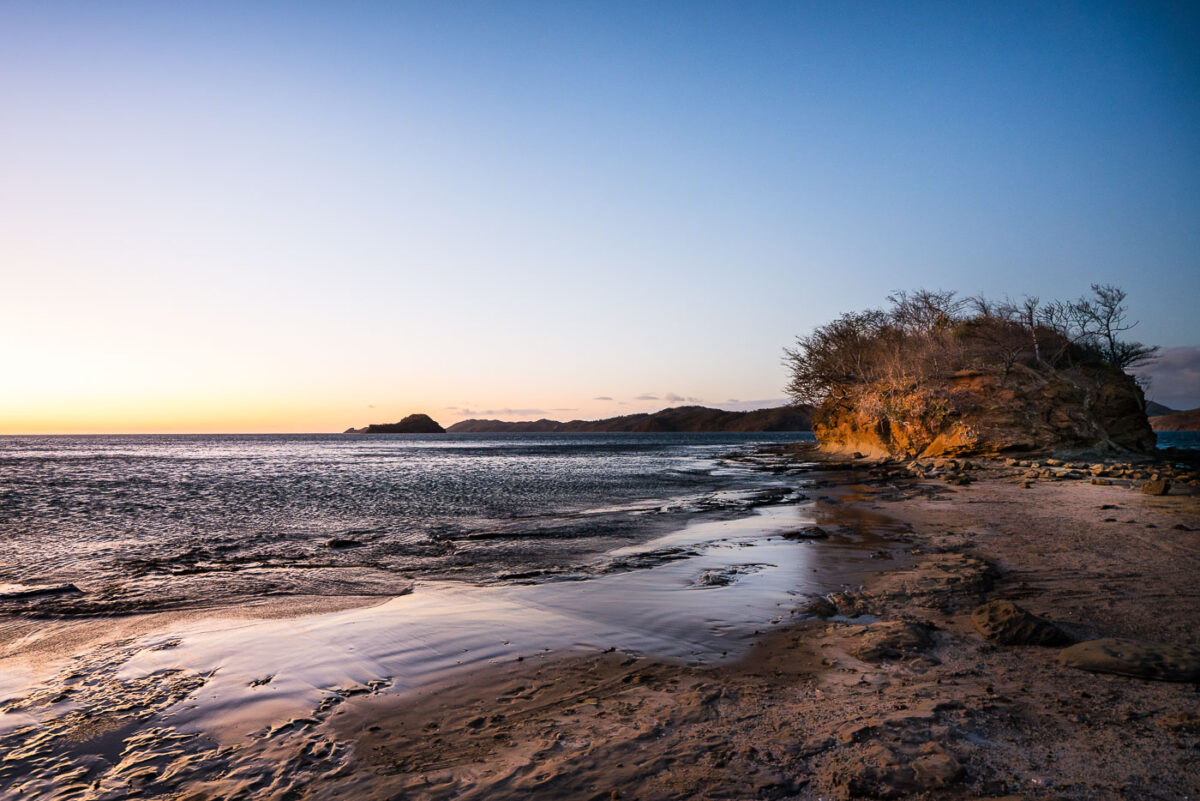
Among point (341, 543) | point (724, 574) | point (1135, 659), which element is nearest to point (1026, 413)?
point (724, 574)

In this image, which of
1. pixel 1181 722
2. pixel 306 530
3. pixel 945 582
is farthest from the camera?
pixel 306 530

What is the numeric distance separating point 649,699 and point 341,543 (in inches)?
465

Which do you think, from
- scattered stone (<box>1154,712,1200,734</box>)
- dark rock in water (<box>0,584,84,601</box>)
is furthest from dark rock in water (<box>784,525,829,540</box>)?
dark rock in water (<box>0,584,84,601</box>)

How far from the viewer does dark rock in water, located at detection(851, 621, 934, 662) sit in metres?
5.94

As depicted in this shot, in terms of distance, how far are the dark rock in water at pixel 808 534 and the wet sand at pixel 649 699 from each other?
3.96 meters

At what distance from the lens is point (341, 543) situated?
14.7 meters

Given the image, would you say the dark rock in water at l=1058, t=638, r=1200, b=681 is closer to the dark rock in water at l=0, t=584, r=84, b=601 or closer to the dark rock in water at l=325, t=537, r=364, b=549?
the dark rock in water at l=0, t=584, r=84, b=601

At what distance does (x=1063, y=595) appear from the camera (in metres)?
7.94

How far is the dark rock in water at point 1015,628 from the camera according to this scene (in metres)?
6.09

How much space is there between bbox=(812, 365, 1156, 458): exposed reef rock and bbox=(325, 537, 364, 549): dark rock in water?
33312 mm

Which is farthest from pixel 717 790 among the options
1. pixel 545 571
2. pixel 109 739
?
pixel 545 571

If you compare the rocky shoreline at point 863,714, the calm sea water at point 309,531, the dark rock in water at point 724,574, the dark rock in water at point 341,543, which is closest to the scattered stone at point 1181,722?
the rocky shoreline at point 863,714

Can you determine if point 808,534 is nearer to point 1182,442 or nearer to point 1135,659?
point 1135,659

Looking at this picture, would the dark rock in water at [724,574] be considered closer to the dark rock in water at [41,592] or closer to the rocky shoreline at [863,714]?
the rocky shoreline at [863,714]
